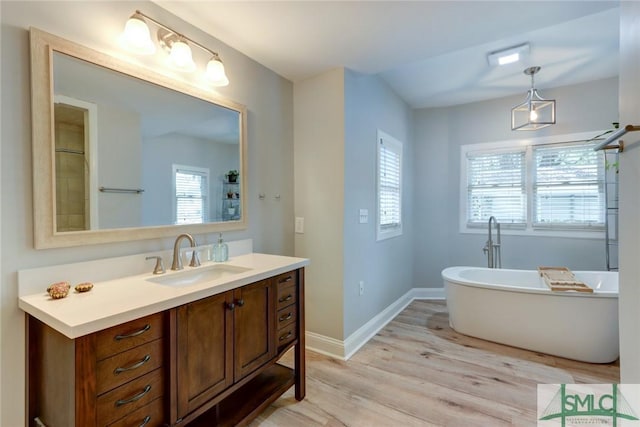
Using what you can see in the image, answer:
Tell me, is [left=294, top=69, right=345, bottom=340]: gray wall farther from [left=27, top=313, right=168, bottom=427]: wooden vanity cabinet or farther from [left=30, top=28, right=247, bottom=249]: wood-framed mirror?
[left=27, top=313, right=168, bottom=427]: wooden vanity cabinet

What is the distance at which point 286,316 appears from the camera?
1.80 m

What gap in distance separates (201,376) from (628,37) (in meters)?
2.21

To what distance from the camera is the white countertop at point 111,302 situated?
0.94 metres

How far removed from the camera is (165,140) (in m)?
1.73

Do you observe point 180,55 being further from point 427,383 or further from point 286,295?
point 427,383

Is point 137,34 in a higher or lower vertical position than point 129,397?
higher

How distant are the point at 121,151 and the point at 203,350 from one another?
1091mm

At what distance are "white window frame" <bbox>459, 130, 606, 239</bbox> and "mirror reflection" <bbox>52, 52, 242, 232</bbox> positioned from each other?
10.0ft

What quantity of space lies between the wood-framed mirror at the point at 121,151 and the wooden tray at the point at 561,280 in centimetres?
273

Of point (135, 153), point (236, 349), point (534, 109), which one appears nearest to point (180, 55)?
point (135, 153)

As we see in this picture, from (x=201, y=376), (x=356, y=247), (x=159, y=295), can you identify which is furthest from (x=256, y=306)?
(x=356, y=247)

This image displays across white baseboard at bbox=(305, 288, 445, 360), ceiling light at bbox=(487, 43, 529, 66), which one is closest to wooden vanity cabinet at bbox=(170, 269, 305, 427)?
white baseboard at bbox=(305, 288, 445, 360)

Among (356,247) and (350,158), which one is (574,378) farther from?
(350,158)

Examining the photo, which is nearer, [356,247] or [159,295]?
[159,295]
